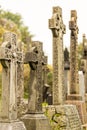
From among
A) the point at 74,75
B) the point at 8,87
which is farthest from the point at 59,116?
the point at 74,75

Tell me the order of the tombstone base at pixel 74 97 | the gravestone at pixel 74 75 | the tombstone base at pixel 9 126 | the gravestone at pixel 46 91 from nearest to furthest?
1. the tombstone base at pixel 9 126
2. the gravestone at pixel 74 75
3. the tombstone base at pixel 74 97
4. the gravestone at pixel 46 91

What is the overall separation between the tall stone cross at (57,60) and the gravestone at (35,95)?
131 centimetres

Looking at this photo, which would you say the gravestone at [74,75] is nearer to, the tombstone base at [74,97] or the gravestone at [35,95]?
the tombstone base at [74,97]

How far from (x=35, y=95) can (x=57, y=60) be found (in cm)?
190

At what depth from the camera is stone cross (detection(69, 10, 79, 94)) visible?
16141 mm

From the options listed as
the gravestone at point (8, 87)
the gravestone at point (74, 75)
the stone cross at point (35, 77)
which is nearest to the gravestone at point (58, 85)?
the stone cross at point (35, 77)

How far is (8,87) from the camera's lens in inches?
362

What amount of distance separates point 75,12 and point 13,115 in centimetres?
806

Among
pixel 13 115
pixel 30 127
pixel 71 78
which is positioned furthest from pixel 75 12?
pixel 13 115

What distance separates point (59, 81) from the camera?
1261cm

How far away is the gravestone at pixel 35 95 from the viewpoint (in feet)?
35.5

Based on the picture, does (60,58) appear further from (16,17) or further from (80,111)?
(16,17)

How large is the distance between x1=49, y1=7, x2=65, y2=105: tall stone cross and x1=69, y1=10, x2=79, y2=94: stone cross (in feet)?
10.5

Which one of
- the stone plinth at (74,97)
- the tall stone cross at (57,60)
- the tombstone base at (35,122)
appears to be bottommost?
the tombstone base at (35,122)
